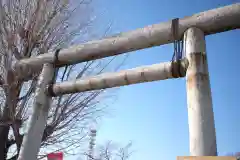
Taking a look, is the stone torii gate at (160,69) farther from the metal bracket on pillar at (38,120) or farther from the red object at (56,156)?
the red object at (56,156)

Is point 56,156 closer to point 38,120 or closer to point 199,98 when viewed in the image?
point 38,120

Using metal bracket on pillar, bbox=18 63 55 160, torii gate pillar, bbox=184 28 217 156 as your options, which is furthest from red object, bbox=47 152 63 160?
torii gate pillar, bbox=184 28 217 156

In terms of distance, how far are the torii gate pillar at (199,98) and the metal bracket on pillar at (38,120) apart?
262cm

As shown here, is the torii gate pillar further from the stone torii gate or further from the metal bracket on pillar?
the metal bracket on pillar

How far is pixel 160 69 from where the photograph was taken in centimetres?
345

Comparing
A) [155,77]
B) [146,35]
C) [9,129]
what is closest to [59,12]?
[9,129]

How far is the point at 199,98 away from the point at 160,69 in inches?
30.4

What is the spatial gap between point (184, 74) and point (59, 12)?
15.7 ft

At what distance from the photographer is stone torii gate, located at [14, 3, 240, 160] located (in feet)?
9.33

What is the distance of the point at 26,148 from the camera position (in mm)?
3900

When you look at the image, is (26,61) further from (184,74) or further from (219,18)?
(219,18)

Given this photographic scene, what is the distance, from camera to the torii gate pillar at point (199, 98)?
2715mm

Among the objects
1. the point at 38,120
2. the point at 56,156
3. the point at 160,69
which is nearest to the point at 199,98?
the point at 160,69

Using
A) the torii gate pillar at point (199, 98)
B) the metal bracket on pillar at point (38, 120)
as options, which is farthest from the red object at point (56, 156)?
the torii gate pillar at point (199, 98)
